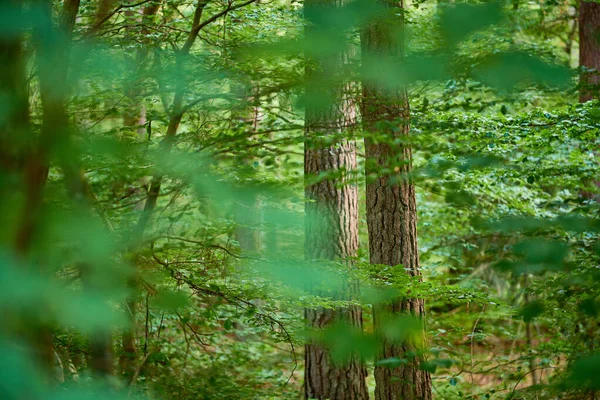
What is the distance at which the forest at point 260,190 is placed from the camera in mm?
1299

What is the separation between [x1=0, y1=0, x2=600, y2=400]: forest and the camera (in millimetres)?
1299

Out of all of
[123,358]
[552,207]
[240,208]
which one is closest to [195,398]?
[123,358]

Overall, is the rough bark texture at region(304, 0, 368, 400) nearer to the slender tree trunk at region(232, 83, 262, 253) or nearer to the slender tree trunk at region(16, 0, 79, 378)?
the slender tree trunk at region(232, 83, 262, 253)

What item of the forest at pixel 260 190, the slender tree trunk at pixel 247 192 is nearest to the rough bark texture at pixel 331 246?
the forest at pixel 260 190

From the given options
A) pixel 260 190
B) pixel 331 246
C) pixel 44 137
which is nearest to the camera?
pixel 44 137

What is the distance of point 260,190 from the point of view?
2211mm

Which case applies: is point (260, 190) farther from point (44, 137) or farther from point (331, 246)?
point (331, 246)

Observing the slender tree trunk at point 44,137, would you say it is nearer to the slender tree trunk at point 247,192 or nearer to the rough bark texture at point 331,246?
the slender tree trunk at point 247,192

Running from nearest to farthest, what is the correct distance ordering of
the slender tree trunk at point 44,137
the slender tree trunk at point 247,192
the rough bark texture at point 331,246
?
the slender tree trunk at point 44,137 → the slender tree trunk at point 247,192 → the rough bark texture at point 331,246

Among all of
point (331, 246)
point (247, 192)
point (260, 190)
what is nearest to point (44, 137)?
point (247, 192)

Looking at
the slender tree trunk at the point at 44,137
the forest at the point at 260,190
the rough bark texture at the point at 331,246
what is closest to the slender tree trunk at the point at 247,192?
the forest at the point at 260,190

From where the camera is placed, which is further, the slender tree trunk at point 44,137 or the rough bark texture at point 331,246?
the rough bark texture at point 331,246

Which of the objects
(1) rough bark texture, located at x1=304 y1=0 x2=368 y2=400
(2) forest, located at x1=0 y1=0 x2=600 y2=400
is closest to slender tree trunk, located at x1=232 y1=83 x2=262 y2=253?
(2) forest, located at x1=0 y1=0 x2=600 y2=400

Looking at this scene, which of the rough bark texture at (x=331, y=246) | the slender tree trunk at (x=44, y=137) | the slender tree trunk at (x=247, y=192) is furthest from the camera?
the rough bark texture at (x=331, y=246)
